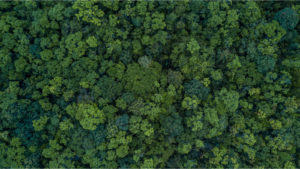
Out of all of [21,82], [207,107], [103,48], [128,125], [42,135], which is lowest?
[42,135]

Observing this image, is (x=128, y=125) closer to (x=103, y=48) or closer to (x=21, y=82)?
(x=103, y=48)

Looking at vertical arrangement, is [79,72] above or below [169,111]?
above

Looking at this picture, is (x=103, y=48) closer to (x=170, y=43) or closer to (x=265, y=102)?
(x=170, y=43)

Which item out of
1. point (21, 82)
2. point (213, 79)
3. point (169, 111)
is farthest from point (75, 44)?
point (213, 79)

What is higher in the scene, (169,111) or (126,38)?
(126,38)

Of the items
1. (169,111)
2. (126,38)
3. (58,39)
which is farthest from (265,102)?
(58,39)

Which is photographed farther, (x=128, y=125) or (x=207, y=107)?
(x=207, y=107)
